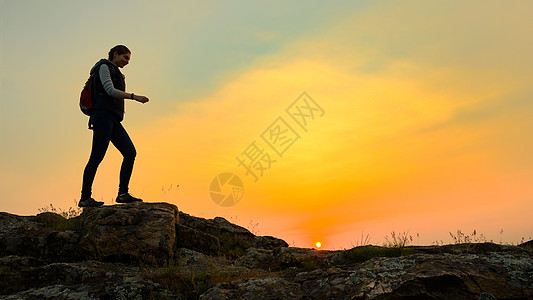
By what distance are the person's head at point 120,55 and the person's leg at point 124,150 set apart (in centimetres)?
142

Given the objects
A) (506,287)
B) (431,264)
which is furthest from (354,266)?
(506,287)

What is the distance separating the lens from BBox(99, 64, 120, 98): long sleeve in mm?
8727

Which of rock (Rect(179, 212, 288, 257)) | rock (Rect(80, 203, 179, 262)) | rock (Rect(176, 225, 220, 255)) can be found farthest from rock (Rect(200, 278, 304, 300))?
rock (Rect(179, 212, 288, 257))

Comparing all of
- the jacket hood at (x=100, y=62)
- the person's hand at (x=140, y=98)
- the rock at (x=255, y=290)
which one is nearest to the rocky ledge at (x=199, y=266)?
A: the rock at (x=255, y=290)

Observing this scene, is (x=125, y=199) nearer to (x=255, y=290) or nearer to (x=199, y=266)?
(x=199, y=266)

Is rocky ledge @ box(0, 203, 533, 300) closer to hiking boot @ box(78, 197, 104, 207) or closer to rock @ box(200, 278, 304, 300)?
rock @ box(200, 278, 304, 300)

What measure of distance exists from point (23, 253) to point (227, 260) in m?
4.25

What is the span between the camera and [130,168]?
382 inches

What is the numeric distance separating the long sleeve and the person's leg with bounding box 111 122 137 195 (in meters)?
0.99

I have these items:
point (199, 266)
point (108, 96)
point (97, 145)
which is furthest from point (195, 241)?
point (108, 96)

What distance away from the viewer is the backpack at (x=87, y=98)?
9.09 metres

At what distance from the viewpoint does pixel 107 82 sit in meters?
8.80

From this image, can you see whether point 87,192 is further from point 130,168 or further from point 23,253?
point 23,253

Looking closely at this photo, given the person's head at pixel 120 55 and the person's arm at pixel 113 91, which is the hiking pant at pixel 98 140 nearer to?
the person's arm at pixel 113 91
